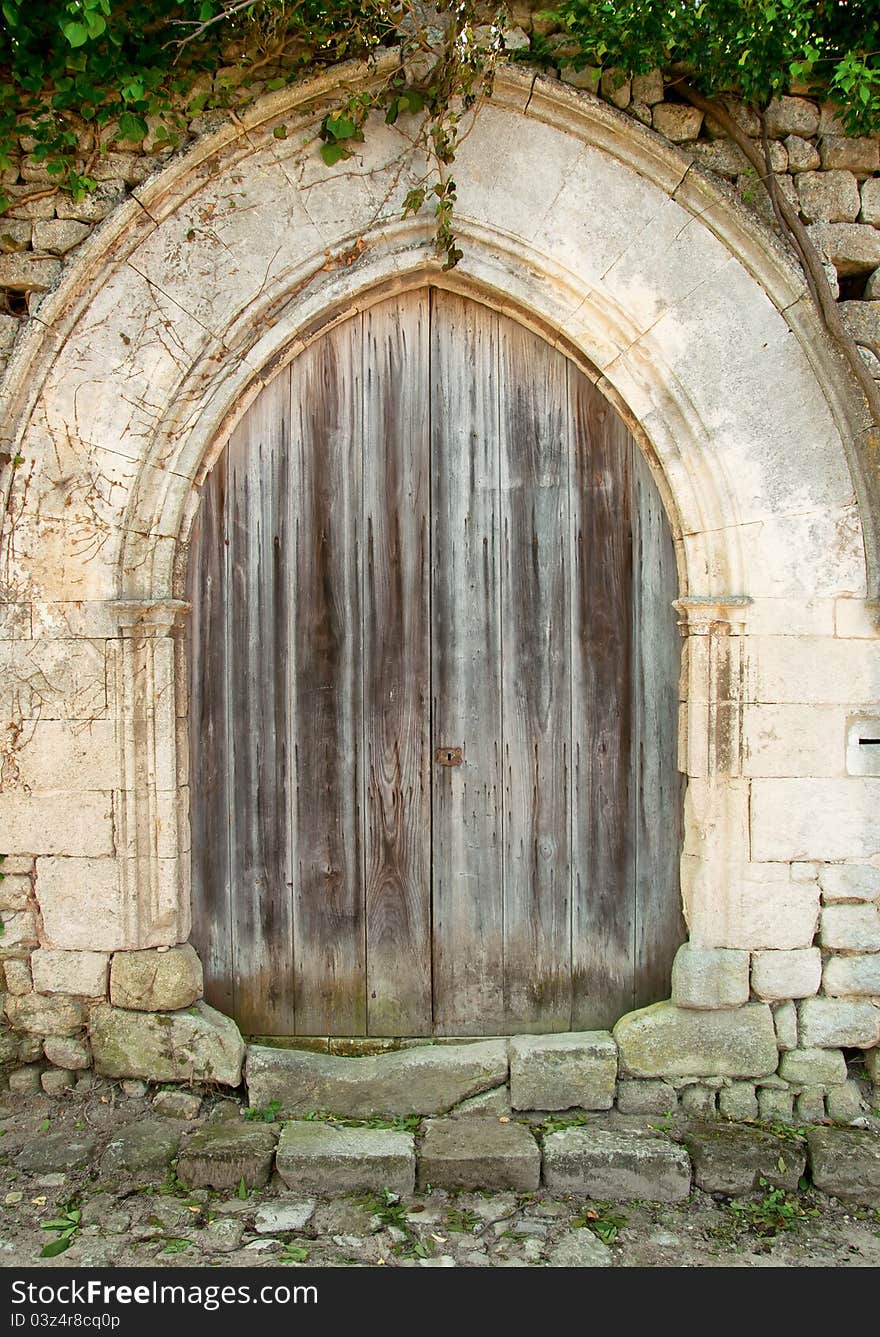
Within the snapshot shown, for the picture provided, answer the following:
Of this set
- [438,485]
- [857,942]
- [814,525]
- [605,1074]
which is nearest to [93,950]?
[605,1074]

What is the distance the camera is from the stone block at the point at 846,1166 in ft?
9.72

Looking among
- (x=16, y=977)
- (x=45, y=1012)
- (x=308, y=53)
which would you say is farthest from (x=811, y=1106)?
(x=308, y=53)

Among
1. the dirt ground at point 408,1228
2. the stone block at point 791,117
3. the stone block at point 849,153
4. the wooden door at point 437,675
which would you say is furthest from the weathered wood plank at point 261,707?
the stone block at point 849,153

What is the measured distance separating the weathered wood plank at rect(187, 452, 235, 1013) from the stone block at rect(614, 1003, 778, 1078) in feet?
4.90

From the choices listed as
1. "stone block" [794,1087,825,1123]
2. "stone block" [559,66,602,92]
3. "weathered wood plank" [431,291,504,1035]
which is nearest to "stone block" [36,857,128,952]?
"weathered wood plank" [431,291,504,1035]

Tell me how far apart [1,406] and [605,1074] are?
3054mm

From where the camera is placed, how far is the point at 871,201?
3219 millimetres

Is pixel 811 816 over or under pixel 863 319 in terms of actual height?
under

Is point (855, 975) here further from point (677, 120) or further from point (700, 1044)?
point (677, 120)

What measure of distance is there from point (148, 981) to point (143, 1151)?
524 mm

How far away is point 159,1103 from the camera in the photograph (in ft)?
10.6

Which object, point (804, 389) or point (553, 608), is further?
point (553, 608)

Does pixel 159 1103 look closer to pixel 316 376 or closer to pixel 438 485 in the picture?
pixel 438 485

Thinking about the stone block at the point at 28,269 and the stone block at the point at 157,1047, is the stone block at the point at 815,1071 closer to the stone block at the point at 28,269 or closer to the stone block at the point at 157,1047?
the stone block at the point at 157,1047
